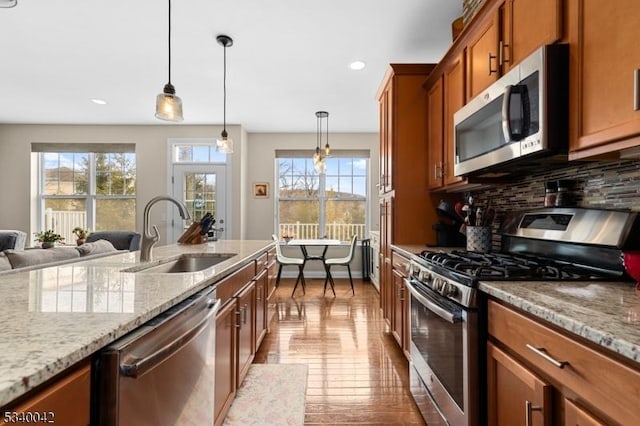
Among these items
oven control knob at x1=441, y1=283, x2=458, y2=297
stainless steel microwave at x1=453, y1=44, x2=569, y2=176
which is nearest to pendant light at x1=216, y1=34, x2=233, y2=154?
stainless steel microwave at x1=453, y1=44, x2=569, y2=176

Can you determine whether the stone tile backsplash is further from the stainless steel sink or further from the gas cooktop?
the stainless steel sink

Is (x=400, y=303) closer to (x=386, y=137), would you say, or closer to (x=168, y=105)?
(x=386, y=137)

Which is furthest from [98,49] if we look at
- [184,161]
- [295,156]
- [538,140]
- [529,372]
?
[529,372]

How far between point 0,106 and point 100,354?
6001 millimetres

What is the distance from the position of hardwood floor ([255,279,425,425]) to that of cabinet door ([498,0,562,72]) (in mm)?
1957

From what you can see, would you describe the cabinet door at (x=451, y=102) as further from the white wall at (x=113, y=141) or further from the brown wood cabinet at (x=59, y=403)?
the white wall at (x=113, y=141)

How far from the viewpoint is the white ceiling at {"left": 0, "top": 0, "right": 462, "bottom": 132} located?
8.11 feet

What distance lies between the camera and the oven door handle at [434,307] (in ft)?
4.44

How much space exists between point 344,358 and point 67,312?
2.17 m

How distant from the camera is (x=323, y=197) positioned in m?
6.00

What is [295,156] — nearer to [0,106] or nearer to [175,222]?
[175,222]

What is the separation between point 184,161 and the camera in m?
5.62

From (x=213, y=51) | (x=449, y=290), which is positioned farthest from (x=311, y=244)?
(x=449, y=290)

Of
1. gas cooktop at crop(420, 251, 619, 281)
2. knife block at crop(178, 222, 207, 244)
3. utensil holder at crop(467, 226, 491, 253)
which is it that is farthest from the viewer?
knife block at crop(178, 222, 207, 244)
